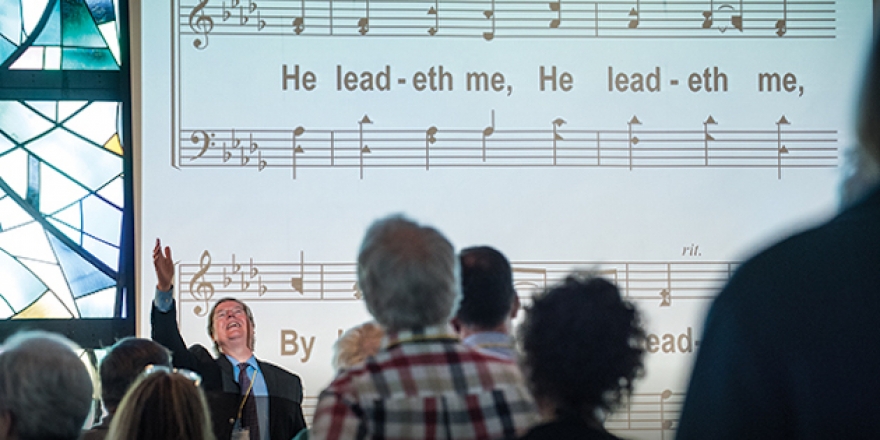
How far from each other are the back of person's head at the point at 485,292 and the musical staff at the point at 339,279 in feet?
5.79

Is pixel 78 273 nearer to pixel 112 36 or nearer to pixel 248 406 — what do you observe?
pixel 112 36

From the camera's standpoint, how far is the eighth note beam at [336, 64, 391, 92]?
4051 millimetres

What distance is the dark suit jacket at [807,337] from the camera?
2.07 feet

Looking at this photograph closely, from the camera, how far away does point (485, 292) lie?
6.98 feet

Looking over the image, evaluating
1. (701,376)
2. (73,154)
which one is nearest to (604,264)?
(73,154)

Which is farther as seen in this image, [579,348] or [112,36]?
[112,36]

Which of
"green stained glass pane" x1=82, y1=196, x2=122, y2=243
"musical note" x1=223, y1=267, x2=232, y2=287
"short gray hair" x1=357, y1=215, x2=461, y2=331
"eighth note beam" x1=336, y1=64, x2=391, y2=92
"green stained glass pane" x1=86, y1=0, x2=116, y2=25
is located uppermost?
"green stained glass pane" x1=86, y1=0, x2=116, y2=25

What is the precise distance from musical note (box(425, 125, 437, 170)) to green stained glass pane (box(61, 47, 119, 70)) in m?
1.41

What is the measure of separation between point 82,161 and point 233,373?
50.9 inches

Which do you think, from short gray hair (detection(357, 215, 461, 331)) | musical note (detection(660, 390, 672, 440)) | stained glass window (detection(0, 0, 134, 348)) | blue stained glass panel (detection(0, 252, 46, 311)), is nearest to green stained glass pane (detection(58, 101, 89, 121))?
stained glass window (detection(0, 0, 134, 348))

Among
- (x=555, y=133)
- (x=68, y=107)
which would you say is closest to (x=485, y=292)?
(x=555, y=133)

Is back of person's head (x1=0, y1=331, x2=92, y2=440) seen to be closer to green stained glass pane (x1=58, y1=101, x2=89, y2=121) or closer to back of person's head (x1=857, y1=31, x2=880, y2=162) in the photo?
back of person's head (x1=857, y1=31, x2=880, y2=162)

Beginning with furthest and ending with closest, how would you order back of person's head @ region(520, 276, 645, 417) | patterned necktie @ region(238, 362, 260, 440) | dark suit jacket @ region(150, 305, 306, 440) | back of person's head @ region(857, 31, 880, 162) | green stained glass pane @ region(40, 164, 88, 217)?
green stained glass pane @ region(40, 164, 88, 217) < patterned necktie @ region(238, 362, 260, 440) < dark suit jacket @ region(150, 305, 306, 440) < back of person's head @ region(520, 276, 645, 417) < back of person's head @ region(857, 31, 880, 162)

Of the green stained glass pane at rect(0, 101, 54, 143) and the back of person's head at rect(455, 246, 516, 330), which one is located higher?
the green stained glass pane at rect(0, 101, 54, 143)
